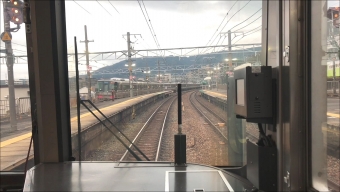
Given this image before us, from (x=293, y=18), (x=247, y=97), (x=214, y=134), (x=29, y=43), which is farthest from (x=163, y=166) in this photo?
(x=29, y=43)

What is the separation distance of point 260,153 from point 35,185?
1963 millimetres

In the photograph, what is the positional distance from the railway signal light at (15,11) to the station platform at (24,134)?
44.6 inches

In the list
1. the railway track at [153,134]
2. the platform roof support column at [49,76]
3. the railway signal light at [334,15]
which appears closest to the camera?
the railway signal light at [334,15]

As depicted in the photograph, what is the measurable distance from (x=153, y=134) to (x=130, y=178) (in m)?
0.60

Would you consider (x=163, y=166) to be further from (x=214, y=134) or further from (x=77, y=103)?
(x=77, y=103)

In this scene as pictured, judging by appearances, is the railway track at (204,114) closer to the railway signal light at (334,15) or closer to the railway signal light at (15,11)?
the railway signal light at (334,15)

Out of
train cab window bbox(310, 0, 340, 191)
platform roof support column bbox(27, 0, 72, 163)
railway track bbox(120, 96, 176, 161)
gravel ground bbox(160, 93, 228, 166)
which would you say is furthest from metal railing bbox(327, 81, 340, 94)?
platform roof support column bbox(27, 0, 72, 163)

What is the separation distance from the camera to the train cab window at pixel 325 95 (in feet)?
4.89

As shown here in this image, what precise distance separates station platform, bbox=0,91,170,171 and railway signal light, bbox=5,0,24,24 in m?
1.13

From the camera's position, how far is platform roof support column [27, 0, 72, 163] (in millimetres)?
2424

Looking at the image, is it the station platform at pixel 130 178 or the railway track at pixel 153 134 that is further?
the railway track at pixel 153 134

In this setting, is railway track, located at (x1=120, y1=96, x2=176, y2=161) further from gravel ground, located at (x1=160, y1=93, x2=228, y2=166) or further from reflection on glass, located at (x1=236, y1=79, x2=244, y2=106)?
reflection on glass, located at (x1=236, y1=79, x2=244, y2=106)

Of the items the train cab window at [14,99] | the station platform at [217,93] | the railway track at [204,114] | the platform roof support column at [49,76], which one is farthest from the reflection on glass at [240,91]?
the train cab window at [14,99]

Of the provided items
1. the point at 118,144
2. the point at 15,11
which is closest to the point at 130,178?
the point at 118,144
